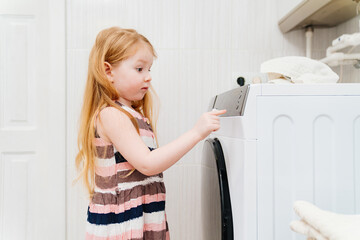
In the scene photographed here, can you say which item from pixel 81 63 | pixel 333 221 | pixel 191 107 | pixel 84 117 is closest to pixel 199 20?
pixel 191 107

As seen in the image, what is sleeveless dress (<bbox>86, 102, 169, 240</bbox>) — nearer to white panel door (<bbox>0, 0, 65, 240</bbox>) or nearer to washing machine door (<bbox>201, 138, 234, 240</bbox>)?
washing machine door (<bbox>201, 138, 234, 240</bbox>)

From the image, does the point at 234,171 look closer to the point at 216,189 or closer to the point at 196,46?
the point at 216,189

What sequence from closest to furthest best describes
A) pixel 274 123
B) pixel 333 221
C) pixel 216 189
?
1. pixel 333 221
2. pixel 274 123
3. pixel 216 189

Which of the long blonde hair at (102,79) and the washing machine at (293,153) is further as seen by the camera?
the long blonde hair at (102,79)

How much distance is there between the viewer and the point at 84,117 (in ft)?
3.45

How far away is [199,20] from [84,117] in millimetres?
736

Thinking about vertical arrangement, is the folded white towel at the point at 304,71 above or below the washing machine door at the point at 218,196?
above

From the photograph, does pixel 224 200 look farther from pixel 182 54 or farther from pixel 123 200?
pixel 182 54

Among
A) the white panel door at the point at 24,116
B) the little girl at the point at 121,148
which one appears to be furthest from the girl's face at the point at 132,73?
the white panel door at the point at 24,116

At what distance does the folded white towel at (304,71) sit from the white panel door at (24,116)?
1054mm

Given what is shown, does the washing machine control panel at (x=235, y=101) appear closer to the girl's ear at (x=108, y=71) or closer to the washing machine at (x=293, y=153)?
the washing machine at (x=293, y=153)

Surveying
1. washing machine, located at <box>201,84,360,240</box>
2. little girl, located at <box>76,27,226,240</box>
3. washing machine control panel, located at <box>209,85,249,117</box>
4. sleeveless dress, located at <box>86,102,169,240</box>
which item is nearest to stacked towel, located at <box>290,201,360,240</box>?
washing machine, located at <box>201,84,360,240</box>

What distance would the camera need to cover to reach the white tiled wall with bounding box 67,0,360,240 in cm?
145

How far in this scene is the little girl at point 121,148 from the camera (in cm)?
96
